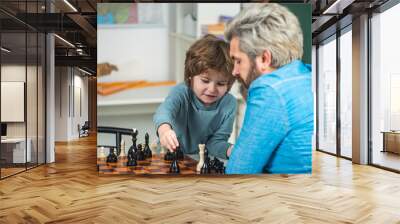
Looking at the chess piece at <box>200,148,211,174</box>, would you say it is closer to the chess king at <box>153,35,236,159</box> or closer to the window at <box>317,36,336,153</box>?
the chess king at <box>153,35,236,159</box>

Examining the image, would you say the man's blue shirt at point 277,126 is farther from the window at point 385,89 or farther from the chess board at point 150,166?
the window at point 385,89

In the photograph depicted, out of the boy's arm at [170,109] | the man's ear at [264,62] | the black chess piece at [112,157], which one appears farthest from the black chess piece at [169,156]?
the man's ear at [264,62]

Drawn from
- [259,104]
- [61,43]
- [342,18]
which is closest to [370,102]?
[342,18]

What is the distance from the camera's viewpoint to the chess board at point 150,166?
18.3 feet

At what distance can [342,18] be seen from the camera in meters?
7.45

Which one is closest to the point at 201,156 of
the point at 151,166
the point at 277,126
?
the point at 151,166

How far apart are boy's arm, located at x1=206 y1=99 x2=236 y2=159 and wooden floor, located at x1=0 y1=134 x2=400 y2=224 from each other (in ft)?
1.30

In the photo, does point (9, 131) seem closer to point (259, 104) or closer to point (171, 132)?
point (171, 132)

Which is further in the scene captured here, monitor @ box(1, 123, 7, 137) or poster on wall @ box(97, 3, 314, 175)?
monitor @ box(1, 123, 7, 137)

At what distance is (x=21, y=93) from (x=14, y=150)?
86 centimetres

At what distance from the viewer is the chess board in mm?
5566

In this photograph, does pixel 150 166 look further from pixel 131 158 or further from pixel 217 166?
pixel 217 166

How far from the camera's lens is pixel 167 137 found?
5480mm

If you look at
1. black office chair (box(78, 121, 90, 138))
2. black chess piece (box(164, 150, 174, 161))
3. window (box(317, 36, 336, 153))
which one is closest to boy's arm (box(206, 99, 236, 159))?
black chess piece (box(164, 150, 174, 161))
